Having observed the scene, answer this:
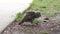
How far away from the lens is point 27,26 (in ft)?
19.6

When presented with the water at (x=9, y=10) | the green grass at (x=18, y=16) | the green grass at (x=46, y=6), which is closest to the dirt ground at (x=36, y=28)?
the water at (x=9, y=10)

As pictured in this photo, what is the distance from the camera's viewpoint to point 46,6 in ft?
27.4

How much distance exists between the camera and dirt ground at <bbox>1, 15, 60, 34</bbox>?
18.2 feet

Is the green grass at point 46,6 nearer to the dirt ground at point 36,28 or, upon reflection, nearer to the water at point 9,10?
the water at point 9,10

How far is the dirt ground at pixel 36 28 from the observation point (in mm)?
5547

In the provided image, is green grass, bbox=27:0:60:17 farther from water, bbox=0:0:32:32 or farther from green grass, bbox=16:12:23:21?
green grass, bbox=16:12:23:21

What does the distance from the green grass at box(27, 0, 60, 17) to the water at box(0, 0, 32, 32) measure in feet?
1.02

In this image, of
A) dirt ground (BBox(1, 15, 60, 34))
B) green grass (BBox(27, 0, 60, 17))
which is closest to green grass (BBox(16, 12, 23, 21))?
dirt ground (BBox(1, 15, 60, 34))

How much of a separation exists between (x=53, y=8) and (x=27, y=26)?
232 centimetres

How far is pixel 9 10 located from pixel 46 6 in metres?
1.34

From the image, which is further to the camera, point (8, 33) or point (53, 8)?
point (53, 8)

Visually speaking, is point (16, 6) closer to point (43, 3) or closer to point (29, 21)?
point (43, 3)

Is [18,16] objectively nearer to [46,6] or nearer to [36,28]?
[36,28]

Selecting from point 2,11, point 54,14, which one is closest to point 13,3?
point 2,11
